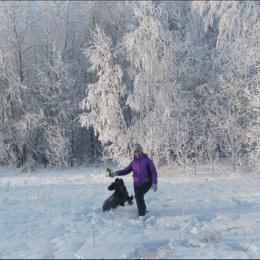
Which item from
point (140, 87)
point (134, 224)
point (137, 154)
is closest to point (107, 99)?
point (140, 87)

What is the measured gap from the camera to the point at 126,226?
8.77m

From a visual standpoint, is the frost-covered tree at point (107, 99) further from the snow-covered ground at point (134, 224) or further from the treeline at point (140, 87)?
the snow-covered ground at point (134, 224)

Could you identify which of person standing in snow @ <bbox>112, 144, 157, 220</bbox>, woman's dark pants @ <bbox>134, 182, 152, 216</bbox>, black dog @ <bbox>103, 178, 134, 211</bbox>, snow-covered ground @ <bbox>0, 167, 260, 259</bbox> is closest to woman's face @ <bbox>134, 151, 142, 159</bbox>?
person standing in snow @ <bbox>112, 144, 157, 220</bbox>

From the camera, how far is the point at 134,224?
8938 mm

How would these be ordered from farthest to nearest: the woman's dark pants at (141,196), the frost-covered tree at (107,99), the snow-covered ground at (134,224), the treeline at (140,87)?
the frost-covered tree at (107,99) < the treeline at (140,87) < the woman's dark pants at (141,196) < the snow-covered ground at (134,224)

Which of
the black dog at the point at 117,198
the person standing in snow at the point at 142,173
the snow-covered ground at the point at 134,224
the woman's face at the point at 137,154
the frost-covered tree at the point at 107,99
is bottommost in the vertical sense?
the snow-covered ground at the point at 134,224

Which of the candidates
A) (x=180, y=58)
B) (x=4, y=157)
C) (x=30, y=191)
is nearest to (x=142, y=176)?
(x=30, y=191)

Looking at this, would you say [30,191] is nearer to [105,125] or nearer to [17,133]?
[105,125]

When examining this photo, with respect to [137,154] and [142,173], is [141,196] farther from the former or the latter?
[137,154]

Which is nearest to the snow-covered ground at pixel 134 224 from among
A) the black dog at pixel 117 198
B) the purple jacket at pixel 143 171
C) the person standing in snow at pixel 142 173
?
the black dog at pixel 117 198

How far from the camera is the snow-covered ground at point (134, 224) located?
7281 mm

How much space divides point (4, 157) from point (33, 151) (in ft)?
5.67

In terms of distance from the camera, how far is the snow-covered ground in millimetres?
7281

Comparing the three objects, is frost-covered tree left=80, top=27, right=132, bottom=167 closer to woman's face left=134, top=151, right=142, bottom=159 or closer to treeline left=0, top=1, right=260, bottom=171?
treeline left=0, top=1, right=260, bottom=171
